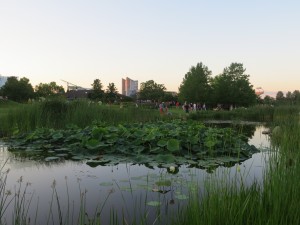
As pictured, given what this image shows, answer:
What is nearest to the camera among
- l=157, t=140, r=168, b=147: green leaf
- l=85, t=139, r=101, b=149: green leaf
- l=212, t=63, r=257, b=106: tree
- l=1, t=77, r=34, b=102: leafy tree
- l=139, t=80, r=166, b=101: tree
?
l=157, t=140, r=168, b=147: green leaf

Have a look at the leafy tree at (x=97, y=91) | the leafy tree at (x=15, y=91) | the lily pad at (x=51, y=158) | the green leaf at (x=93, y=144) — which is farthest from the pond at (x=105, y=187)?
the leafy tree at (x=97, y=91)

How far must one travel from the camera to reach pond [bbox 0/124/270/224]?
343 cm

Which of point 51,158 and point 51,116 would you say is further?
point 51,116

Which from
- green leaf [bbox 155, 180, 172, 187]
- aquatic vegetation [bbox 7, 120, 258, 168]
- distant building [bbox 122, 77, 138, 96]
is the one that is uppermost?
distant building [bbox 122, 77, 138, 96]

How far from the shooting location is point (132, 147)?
6.79 m

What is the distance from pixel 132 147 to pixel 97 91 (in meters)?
62.8

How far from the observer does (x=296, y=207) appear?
2484 millimetres

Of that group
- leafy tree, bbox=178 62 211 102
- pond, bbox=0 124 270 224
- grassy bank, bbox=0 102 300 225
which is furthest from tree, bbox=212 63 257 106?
pond, bbox=0 124 270 224

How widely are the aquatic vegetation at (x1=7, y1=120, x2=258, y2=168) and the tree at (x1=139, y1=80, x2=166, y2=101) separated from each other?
6804 cm

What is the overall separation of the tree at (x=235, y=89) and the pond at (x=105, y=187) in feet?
139

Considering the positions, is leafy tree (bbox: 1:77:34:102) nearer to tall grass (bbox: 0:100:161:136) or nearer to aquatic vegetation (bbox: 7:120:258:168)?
tall grass (bbox: 0:100:161:136)

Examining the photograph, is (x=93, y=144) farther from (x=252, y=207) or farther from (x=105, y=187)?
(x=252, y=207)

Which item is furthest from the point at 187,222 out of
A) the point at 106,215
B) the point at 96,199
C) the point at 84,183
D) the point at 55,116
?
the point at 55,116

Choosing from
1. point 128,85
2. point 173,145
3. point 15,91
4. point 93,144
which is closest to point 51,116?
point 93,144
